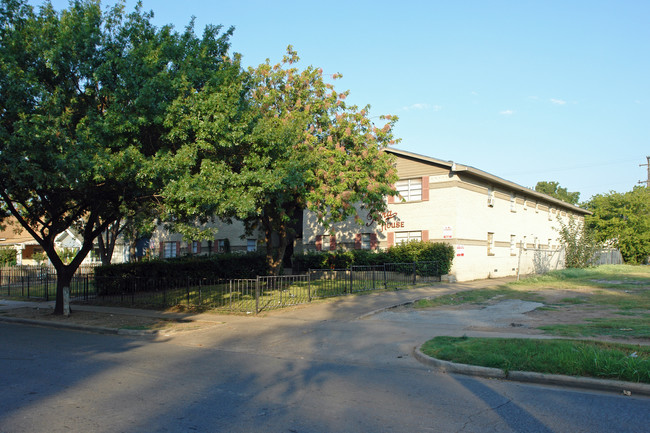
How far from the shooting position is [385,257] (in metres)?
25.3

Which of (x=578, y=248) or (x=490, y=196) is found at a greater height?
(x=490, y=196)

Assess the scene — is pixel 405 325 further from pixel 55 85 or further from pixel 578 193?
pixel 578 193

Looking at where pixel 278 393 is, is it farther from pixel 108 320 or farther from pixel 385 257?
pixel 385 257

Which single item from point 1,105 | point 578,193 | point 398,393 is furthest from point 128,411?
point 578,193

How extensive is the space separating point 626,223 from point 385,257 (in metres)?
30.3

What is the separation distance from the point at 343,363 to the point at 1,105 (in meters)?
11.1

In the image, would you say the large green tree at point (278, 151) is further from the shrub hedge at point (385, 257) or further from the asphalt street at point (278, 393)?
the asphalt street at point (278, 393)

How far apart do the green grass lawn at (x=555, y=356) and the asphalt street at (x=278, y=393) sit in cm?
42

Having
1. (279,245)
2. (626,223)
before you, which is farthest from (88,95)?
(626,223)

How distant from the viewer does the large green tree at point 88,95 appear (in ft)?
39.3

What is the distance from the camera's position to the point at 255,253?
29406 mm

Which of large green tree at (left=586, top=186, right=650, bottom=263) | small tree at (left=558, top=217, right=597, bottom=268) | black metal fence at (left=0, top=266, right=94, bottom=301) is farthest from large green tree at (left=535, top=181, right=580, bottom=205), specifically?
black metal fence at (left=0, top=266, right=94, bottom=301)

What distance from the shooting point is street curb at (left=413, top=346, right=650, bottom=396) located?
20.9ft

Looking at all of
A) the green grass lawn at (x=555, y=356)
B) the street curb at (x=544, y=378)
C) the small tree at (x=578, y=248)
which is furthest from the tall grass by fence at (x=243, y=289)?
the small tree at (x=578, y=248)
